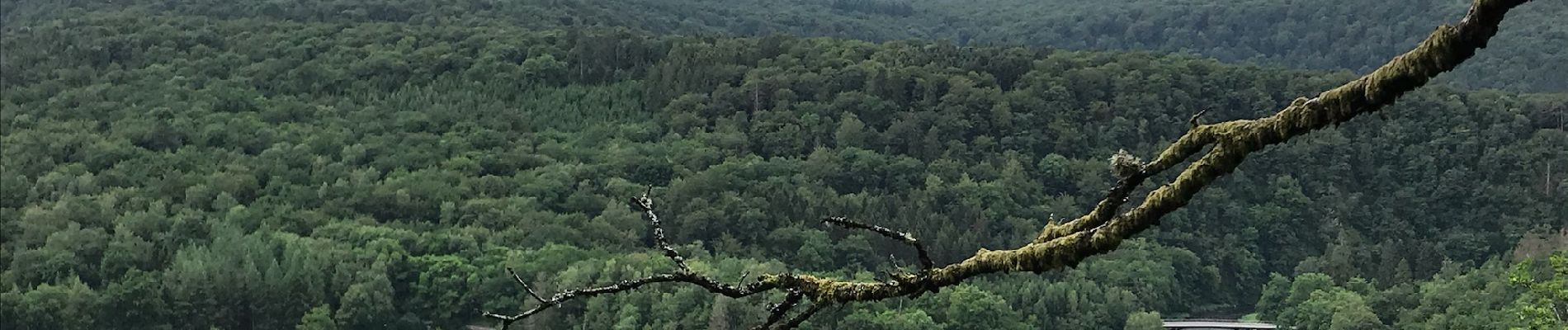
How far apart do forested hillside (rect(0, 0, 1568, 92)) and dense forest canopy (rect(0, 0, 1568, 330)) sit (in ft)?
10.5

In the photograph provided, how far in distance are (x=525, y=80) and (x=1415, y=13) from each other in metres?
88.2

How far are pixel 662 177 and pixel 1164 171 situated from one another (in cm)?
6652

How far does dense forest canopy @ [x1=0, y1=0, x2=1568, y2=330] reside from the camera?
159ft

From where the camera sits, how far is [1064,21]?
15788 cm

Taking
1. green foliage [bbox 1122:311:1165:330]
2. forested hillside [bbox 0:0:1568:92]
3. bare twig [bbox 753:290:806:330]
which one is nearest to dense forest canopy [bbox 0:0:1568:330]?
green foliage [bbox 1122:311:1165:330]

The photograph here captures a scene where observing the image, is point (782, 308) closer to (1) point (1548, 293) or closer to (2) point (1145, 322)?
(1) point (1548, 293)

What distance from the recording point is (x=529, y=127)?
7588 centimetres

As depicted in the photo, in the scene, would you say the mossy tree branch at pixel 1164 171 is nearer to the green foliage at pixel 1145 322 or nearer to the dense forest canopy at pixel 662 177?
A: the dense forest canopy at pixel 662 177

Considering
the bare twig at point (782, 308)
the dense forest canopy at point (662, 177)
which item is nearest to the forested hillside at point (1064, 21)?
the dense forest canopy at point (662, 177)

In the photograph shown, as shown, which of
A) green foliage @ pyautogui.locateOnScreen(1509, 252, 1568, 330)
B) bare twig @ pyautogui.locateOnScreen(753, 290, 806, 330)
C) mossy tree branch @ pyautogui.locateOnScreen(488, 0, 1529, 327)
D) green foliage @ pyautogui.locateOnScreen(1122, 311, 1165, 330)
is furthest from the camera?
green foliage @ pyautogui.locateOnScreen(1122, 311, 1165, 330)

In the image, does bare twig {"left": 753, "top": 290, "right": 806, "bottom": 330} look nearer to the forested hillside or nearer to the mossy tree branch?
the mossy tree branch

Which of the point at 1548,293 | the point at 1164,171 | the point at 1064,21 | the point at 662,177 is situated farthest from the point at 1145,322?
the point at 1064,21

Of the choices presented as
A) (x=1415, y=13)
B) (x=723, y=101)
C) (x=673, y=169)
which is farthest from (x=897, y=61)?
(x=1415, y=13)

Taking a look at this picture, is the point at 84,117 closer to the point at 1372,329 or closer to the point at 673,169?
the point at 673,169
